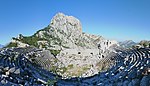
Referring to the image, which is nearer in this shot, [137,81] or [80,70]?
[137,81]

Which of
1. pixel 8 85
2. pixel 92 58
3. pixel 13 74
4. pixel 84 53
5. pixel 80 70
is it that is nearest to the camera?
pixel 8 85

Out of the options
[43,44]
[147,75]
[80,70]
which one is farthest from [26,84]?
[43,44]

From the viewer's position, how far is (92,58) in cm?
14450

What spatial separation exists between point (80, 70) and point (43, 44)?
70.1 m

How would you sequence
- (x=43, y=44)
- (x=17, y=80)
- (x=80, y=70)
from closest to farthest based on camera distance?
(x=17, y=80) < (x=80, y=70) < (x=43, y=44)

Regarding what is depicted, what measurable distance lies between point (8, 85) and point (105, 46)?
141m

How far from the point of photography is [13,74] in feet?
105

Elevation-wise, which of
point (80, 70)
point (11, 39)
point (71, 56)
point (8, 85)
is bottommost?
point (8, 85)

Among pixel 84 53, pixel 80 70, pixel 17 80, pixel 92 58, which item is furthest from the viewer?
pixel 84 53

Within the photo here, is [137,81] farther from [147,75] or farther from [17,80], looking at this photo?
[17,80]

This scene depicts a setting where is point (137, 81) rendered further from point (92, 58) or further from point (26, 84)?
point (92, 58)

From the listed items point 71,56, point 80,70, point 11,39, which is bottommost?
point 80,70

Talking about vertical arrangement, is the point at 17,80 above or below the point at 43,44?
below

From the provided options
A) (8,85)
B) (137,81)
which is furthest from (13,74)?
(137,81)
